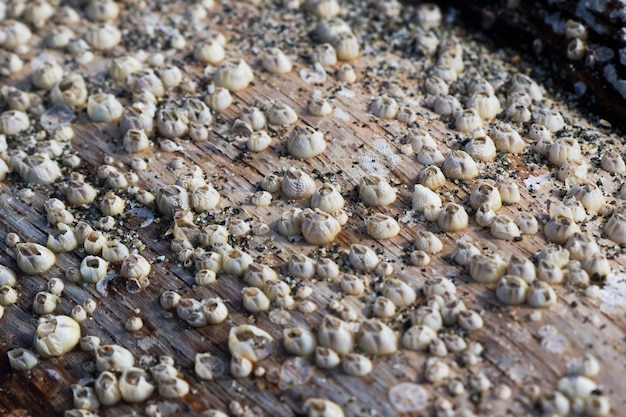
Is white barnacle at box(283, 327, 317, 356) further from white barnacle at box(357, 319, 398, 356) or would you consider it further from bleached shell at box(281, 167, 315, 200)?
bleached shell at box(281, 167, 315, 200)

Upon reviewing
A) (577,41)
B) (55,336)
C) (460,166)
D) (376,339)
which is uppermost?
(577,41)

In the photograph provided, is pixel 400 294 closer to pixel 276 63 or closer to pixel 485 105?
pixel 485 105

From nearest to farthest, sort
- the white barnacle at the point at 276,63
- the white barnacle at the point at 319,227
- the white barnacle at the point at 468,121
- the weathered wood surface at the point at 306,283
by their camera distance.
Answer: the weathered wood surface at the point at 306,283 → the white barnacle at the point at 319,227 → the white barnacle at the point at 468,121 → the white barnacle at the point at 276,63

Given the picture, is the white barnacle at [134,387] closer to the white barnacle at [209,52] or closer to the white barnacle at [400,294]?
the white barnacle at [400,294]

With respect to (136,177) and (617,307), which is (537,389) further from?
(136,177)

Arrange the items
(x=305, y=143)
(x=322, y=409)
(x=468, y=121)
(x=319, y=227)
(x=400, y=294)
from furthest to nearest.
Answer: (x=468, y=121) → (x=305, y=143) → (x=319, y=227) → (x=400, y=294) → (x=322, y=409)

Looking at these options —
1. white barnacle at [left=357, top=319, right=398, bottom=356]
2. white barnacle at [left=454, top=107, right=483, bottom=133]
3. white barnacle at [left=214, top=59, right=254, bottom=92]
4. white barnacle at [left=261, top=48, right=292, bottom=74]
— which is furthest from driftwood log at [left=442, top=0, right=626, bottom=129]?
white barnacle at [left=357, top=319, right=398, bottom=356]

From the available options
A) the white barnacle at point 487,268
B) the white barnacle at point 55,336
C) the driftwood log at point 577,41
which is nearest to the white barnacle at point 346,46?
the driftwood log at point 577,41

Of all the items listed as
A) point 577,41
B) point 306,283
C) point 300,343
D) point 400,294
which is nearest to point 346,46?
point 577,41

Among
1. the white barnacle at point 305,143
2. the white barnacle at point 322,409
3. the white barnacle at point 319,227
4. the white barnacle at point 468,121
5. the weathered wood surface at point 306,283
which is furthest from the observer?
the white barnacle at point 468,121
